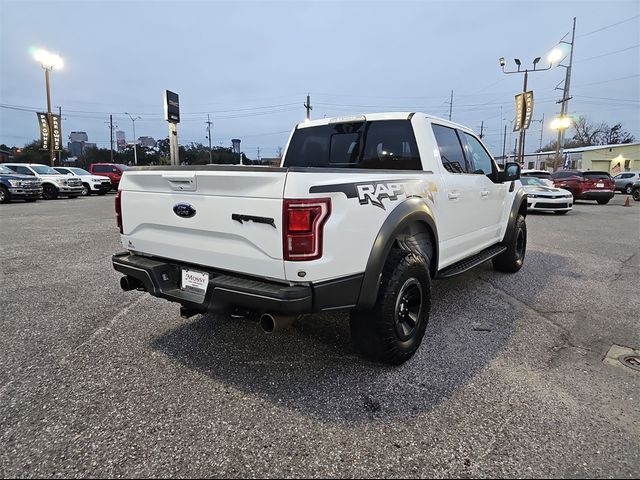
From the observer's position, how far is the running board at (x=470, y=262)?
3770 mm

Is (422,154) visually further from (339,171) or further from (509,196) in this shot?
(509,196)

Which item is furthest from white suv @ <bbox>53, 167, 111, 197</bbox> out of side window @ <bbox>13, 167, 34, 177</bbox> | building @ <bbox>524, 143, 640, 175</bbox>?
building @ <bbox>524, 143, 640, 175</bbox>

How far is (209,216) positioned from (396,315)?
56.6 inches

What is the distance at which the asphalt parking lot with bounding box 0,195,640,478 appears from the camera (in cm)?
201

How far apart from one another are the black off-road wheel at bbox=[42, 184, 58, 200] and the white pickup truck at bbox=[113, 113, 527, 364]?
61.7ft

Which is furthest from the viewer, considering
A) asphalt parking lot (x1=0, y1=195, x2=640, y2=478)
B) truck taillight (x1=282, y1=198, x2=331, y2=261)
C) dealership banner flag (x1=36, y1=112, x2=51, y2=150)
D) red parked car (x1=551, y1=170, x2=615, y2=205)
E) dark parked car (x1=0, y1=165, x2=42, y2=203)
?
dealership banner flag (x1=36, y1=112, x2=51, y2=150)

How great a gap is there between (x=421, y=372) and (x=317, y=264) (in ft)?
4.06

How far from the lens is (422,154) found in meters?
3.59

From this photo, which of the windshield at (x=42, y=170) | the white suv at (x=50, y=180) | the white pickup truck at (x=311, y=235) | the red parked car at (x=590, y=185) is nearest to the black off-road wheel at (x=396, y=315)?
the white pickup truck at (x=311, y=235)

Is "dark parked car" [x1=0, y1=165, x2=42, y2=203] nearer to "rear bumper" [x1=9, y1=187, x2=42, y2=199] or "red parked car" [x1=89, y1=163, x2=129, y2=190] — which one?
"rear bumper" [x1=9, y1=187, x2=42, y2=199]

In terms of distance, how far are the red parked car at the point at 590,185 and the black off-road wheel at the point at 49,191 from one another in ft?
76.3

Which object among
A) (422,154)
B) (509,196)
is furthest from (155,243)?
(509,196)

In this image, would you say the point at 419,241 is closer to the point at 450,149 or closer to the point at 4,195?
the point at 450,149

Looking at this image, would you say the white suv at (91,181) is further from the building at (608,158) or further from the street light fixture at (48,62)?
the building at (608,158)
